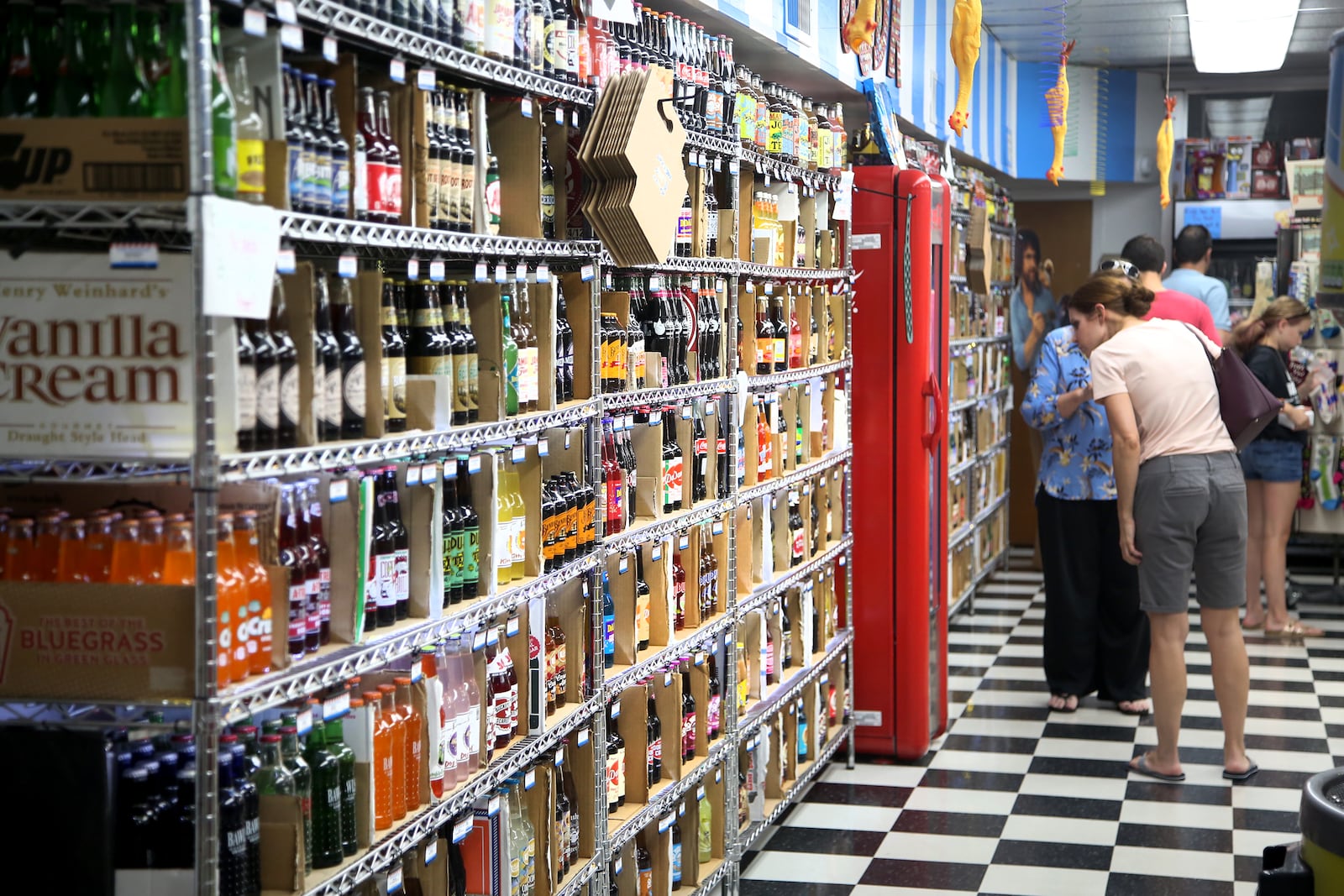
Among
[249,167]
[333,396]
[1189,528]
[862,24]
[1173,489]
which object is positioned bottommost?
[1189,528]

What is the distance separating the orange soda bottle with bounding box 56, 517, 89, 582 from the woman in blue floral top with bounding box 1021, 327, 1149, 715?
4791 millimetres

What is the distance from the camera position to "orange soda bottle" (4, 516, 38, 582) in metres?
2.29

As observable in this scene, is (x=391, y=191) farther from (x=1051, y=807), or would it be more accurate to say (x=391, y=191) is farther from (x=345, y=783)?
(x=1051, y=807)

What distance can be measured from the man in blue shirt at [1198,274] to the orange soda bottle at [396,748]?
6.55 meters

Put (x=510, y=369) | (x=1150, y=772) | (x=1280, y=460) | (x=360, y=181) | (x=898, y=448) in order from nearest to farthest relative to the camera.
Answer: (x=360, y=181) → (x=510, y=369) → (x=1150, y=772) → (x=898, y=448) → (x=1280, y=460)

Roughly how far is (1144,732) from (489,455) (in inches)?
171

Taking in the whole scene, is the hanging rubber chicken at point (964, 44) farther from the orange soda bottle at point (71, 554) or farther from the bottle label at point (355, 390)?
the orange soda bottle at point (71, 554)

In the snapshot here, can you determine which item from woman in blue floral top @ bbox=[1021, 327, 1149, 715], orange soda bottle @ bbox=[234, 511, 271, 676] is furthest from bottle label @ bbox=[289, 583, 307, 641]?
woman in blue floral top @ bbox=[1021, 327, 1149, 715]

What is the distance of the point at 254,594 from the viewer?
7.44ft

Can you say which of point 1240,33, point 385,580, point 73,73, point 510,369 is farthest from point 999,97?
point 73,73

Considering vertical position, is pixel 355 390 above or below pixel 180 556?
above

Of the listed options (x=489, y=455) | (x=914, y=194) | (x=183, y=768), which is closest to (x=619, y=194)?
(x=489, y=455)

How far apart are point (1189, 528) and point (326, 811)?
373 cm

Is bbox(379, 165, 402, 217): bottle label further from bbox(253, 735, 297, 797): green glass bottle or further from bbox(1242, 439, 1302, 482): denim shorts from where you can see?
bbox(1242, 439, 1302, 482): denim shorts
